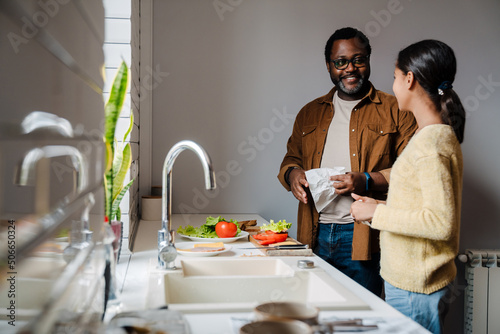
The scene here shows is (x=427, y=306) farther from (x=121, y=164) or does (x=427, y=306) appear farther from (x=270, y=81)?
(x=270, y=81)

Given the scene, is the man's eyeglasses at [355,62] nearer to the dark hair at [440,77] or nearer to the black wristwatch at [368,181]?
the black wristwatch at [368,181]

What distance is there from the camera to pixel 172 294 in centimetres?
133

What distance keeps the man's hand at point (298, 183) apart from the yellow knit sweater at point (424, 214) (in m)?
0.73

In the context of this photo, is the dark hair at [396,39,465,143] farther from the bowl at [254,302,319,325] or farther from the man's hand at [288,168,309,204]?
the bowl at [254,302,319,325]

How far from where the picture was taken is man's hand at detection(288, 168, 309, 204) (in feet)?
7.36

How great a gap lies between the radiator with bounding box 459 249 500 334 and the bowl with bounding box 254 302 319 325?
8.33 feet

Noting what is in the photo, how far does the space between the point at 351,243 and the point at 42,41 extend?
79.9 inches

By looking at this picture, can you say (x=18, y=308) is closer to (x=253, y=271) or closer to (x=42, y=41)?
(x=42, y=41)

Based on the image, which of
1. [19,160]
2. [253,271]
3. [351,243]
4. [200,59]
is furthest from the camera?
[200,59]

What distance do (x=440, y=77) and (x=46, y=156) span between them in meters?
1.35

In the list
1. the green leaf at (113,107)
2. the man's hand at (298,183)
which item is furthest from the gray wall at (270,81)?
the green leaf at (113,107)

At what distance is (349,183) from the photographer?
2145 millimetres

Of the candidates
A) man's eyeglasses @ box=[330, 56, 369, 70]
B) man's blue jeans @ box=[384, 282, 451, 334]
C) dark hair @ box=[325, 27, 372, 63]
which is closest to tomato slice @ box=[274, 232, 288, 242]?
man's blue jeans @ box=[384, 282, 451, 334]

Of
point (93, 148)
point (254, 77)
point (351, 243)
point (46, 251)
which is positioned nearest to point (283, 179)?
point (351, 243)
